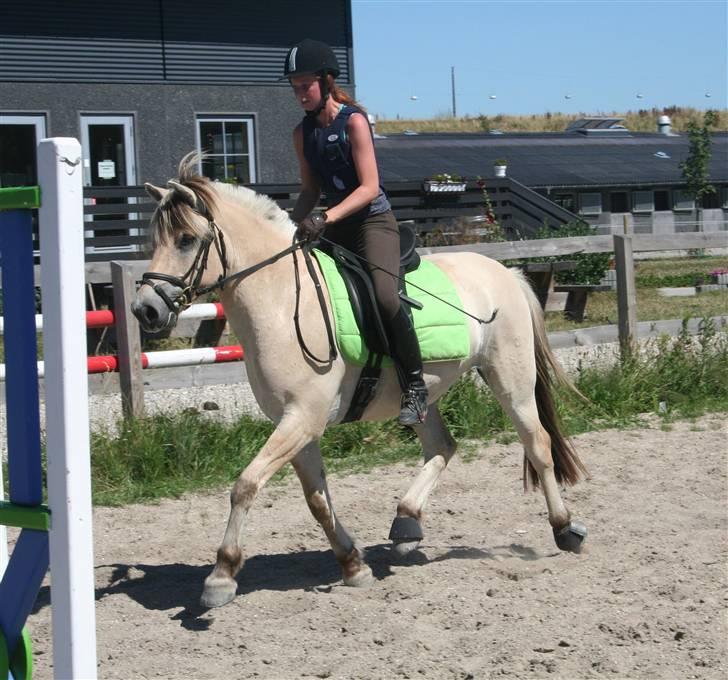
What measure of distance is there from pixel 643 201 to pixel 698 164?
3.23 metres

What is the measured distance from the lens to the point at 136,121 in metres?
18.3

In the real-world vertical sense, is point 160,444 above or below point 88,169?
below

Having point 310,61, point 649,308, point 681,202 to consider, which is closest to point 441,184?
point 649,308

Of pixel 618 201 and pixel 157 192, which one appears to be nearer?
pixel 157 192

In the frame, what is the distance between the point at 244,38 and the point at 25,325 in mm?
17386

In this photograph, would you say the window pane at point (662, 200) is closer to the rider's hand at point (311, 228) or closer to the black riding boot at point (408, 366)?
the black riding boot at point (408, 366)

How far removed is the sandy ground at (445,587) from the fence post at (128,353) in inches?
46.6

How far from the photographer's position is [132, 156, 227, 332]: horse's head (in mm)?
4531

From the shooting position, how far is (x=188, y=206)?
15.5 feet

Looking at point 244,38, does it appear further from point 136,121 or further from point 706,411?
point 706,411

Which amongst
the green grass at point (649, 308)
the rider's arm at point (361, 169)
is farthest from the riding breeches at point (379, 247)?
the green grass at point (649, 308)

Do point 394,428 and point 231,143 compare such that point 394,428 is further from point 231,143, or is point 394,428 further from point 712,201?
point 712,201

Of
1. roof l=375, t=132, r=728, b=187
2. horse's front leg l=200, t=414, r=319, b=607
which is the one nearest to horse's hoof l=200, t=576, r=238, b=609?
horse's front leg l=200, t=414, r=319, b=607

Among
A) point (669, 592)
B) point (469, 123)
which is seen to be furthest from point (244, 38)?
point (469, 123)
